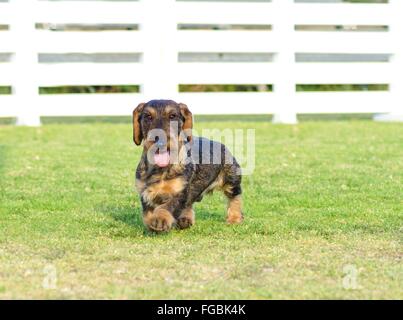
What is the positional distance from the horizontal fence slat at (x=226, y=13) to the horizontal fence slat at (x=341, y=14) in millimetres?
514

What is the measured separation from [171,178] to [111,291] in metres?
1.74

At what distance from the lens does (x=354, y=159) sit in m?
10.5

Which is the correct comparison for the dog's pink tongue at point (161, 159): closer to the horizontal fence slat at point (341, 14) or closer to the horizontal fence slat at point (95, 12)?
the horizontal fence slat at point (95, 12)

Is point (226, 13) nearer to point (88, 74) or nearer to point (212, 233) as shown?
point (88, 74)

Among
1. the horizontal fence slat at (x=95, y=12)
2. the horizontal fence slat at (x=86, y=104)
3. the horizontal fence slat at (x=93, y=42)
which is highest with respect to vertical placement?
the horizontal fence slat at (x=95, y=12)

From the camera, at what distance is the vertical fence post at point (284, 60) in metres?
14.2

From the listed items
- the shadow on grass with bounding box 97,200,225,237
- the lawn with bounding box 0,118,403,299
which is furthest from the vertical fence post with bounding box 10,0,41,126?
the shadow on grass with bounding box 97,200,225,237

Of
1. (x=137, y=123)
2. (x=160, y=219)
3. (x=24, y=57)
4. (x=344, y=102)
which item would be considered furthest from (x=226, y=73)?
(x=160, y=219)

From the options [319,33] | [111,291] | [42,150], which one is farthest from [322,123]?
[111,291]

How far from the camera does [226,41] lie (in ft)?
46.1

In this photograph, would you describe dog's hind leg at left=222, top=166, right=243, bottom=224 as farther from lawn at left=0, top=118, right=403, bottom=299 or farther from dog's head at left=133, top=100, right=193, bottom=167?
dog's head at left=133, top=100, right=193, bottom=167

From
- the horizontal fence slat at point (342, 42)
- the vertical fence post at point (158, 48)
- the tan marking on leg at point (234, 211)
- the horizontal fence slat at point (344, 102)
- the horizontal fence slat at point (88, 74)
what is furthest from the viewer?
the horizontal fence slat at point (344, 102)

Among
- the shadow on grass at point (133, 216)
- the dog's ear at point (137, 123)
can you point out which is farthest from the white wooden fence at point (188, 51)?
the dog's ear at point (137, 123)
